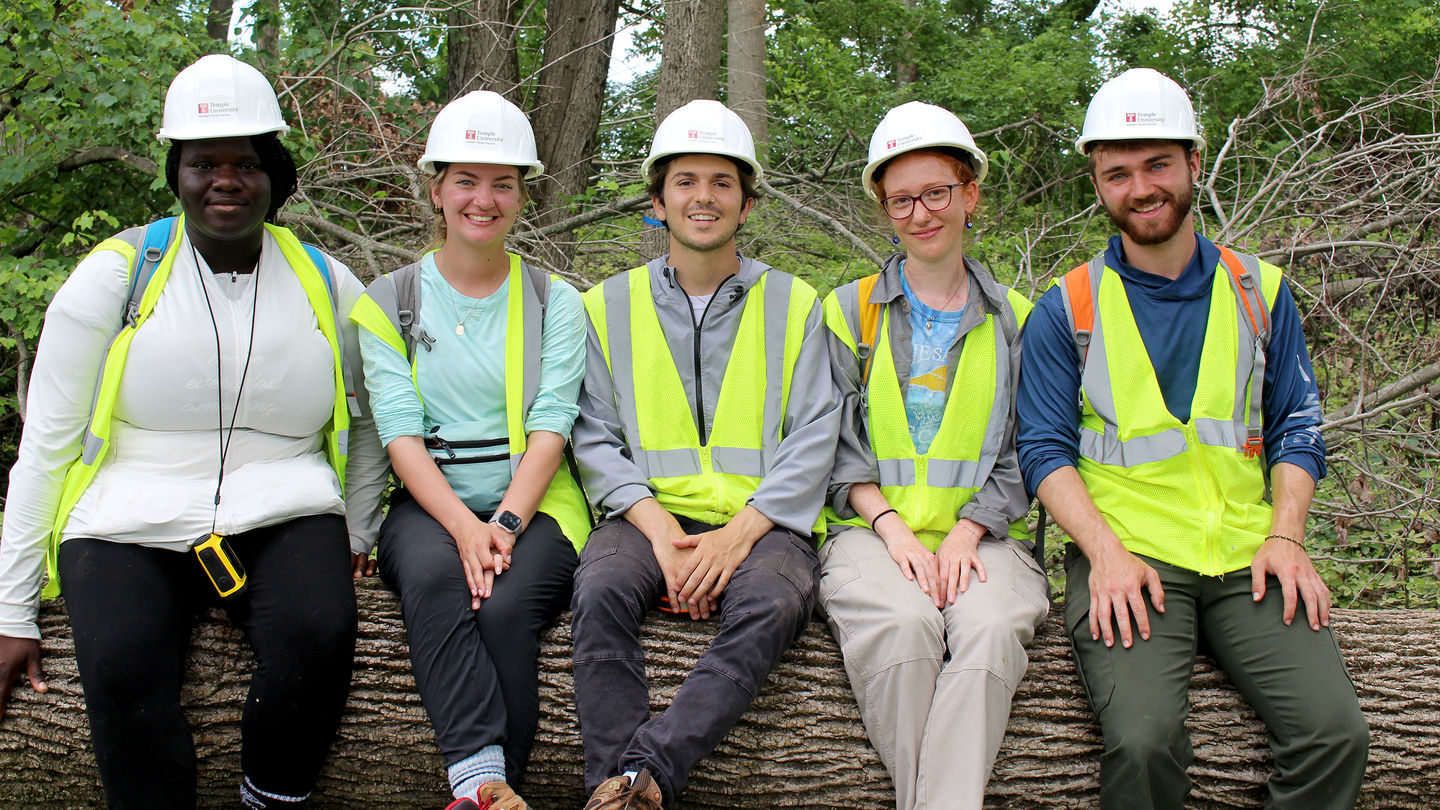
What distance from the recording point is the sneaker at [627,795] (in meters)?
2.56

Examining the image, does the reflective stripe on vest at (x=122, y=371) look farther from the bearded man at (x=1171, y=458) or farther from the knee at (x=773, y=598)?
the bearded man at (x=1171, y=458)

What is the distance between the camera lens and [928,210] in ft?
11.5

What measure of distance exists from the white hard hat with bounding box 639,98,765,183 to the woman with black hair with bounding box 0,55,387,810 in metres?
1.22

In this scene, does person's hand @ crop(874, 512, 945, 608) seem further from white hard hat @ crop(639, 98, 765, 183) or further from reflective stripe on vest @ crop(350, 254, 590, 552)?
white hard hat @ crop(639, 98, 765, 183)

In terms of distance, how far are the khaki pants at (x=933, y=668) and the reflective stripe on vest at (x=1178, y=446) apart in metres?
0.42

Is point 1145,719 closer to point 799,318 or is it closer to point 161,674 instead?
point 799,318

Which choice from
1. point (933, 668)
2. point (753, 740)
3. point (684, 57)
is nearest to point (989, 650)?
point (933, 668)

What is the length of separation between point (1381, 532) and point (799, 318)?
3.60 metres

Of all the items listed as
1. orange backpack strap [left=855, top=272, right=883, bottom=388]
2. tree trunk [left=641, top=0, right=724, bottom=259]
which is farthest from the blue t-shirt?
tree trunk [left=641, top=0, right=724, bottom=259]

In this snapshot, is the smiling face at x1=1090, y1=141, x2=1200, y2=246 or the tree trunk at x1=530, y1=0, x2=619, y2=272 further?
the tree trunk at x1=530, y1=0, x2=619, y2=272

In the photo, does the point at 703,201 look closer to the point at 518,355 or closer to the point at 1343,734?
the point at 518,355

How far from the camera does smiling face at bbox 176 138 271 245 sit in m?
3.09

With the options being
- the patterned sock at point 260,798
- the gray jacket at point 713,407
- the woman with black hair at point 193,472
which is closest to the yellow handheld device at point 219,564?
the woman with black hair at point 193,472

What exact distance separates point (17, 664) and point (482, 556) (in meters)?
1.40
